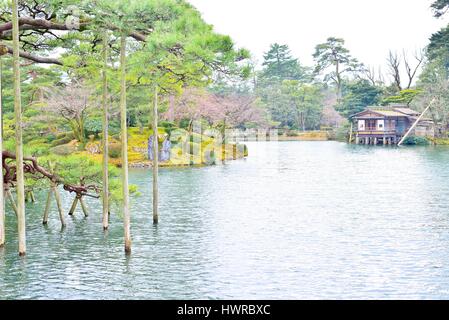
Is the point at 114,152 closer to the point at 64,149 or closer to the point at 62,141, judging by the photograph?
the point at 64,149

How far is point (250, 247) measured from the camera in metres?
22.0

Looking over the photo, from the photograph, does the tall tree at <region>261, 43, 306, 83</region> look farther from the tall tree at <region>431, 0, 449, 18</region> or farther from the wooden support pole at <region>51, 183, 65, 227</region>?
the wooden support pole at <region>51, 183, 65, 227</region>

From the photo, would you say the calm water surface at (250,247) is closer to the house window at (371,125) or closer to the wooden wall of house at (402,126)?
the wooden wall of house at (402,126)

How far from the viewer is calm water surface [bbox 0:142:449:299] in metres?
17.0

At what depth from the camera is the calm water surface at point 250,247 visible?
17.0m

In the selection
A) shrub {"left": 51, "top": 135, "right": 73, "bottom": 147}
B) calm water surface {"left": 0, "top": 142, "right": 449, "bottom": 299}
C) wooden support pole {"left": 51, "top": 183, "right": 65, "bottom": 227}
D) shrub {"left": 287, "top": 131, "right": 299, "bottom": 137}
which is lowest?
calm water surface {"left": 0, "top": 142, "right": 449, "bottom": 299}

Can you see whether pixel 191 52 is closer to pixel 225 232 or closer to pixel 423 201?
pixel 225 232

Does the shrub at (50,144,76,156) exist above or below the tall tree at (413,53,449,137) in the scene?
below

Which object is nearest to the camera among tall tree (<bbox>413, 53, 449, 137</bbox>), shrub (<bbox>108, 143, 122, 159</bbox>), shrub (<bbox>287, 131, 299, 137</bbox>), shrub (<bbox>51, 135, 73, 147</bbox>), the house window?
shrub (<bbox>108, 143, 122, 159</bbox>)

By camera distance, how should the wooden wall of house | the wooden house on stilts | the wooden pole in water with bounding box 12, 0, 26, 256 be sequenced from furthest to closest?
the wooden wall of house
the wooden house on stilts
the wooden pole in water with bounding box 12, 0, 26, 256

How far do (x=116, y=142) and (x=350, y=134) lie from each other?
47424 mm

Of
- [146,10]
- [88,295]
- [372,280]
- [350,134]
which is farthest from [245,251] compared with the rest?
[350,134]

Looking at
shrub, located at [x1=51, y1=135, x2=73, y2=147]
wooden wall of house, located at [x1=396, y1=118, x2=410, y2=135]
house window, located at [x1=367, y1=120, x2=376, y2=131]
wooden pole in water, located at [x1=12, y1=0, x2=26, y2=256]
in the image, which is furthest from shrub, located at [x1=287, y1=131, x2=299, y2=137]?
wooden pole in water, located at [x1=12, y1=0, x2=26, y2=256]

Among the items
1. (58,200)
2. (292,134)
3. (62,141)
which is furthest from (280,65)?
(58,200)
